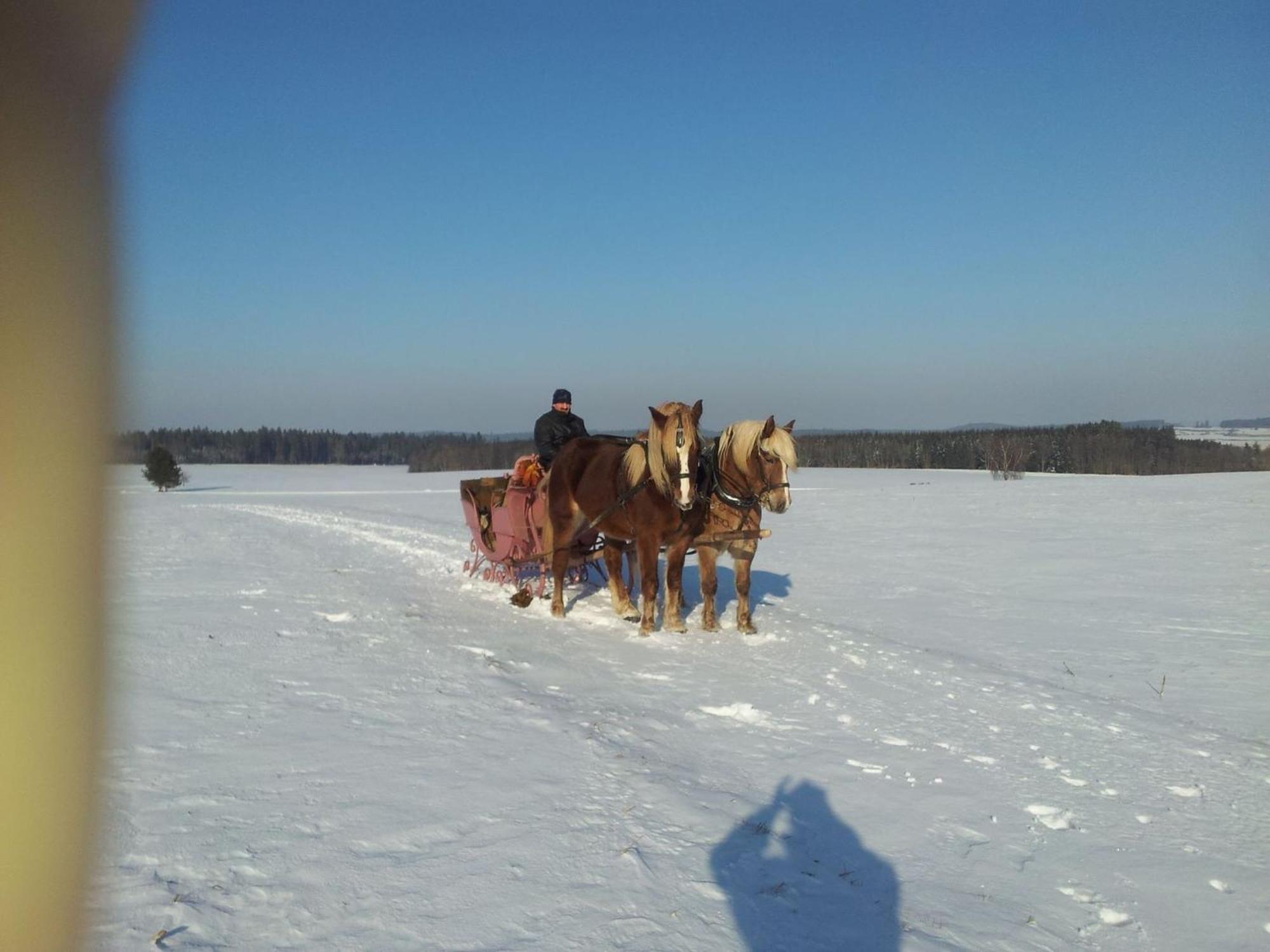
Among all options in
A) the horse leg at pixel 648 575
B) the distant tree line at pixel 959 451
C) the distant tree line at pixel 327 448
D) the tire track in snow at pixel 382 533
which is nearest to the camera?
the horse leg at pixel 648 575

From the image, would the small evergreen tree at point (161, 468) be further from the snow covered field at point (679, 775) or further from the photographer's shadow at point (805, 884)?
the photographer's shadow at point (805, 884)

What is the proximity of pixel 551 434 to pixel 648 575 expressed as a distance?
2391mm

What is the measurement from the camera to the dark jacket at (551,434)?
8.85m

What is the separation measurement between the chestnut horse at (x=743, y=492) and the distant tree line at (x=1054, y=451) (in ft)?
144

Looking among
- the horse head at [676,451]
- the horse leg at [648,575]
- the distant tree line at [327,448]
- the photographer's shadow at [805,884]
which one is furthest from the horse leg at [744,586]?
the distant tree line at [327,448]

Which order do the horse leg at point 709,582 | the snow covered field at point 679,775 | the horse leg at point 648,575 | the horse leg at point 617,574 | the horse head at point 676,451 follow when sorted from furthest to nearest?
the horse leg at point 617,574
the horse leg at point 709,582
the horse leg at point 648,575
the horse head at point 676,451
the snow covered field at point 679,775

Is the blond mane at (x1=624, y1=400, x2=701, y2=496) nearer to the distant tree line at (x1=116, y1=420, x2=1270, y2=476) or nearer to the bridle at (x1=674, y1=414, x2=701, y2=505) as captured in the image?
the bridle at (x1=674, y1=414, x2=701, y2=505)

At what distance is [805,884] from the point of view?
3074mm

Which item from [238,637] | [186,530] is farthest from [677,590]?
[186,530]

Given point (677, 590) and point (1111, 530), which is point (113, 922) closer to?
point (677, 590)

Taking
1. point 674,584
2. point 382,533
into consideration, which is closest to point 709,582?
point 674,584

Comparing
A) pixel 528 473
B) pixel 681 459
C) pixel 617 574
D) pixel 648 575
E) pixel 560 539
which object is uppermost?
pixel 681 459

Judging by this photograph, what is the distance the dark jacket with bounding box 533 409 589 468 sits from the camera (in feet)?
29.0

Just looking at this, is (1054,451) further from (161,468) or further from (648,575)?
(648,575)
